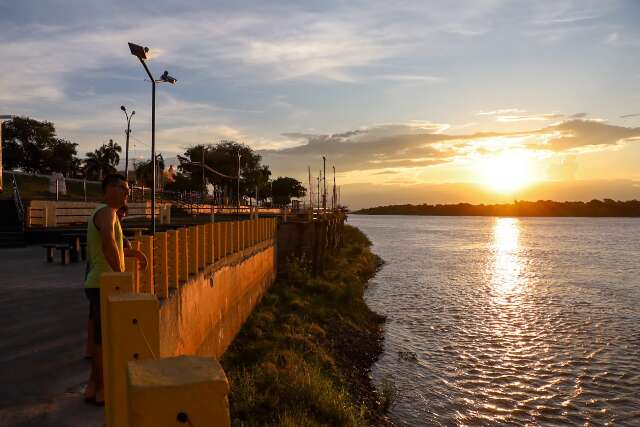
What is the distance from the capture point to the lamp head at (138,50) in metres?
10.7

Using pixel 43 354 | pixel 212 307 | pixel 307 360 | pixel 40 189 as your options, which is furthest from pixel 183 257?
pixel 40 189

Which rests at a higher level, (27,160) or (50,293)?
(27,160)

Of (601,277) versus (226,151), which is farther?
(226,151)

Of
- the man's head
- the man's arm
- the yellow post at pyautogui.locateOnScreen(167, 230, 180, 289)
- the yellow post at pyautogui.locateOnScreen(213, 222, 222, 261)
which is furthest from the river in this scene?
the man's head

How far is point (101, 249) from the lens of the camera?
4.79m

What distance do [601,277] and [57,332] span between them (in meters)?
36.6

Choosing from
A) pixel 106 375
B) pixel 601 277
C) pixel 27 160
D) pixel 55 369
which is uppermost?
pixel 27 160

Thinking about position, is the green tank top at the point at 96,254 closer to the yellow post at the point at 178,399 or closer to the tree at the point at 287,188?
the yellow post at the point at 178,399

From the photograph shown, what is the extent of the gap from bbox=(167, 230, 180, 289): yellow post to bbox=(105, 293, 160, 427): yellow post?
4.78 meters

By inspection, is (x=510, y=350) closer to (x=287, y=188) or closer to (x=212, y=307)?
(x=212, y=307)

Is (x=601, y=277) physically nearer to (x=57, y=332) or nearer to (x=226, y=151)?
(x=57, y=332)

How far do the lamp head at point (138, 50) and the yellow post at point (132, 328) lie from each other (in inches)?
350

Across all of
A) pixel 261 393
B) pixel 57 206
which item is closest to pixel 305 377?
pixel 261 393

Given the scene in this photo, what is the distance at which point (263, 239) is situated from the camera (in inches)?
798
